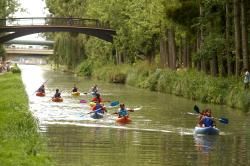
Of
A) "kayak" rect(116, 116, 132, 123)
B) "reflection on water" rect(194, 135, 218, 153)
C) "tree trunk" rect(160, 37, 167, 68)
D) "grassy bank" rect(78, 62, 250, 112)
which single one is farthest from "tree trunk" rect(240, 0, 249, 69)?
"tree trunk" rect(160, 37, 167, 68)

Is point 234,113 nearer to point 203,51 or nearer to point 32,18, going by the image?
point 203,51

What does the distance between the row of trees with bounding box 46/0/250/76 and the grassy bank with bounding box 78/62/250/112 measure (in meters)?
1.67

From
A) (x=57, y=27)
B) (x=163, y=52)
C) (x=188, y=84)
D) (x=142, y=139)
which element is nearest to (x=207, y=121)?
(x=142, y=139)

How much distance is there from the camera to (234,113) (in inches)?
1476

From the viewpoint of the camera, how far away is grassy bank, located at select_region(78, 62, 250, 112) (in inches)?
1624

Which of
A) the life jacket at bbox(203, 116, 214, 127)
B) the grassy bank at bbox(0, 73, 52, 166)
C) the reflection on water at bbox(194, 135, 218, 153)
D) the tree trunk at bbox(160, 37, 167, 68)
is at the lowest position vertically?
the reflection on water at bbox(194, 135, 218, 153)

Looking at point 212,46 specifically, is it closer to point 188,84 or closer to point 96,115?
point 188,84

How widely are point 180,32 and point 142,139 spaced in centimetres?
2917

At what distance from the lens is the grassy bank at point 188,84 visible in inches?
1624

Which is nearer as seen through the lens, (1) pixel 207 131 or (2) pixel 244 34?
(1) pixel 207 131

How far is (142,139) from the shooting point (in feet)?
87.1

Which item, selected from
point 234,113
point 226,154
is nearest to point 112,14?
point 234,113

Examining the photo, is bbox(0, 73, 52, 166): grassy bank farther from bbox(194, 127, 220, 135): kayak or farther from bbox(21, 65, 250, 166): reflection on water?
bbox(194, 127, 220, 135): kayak

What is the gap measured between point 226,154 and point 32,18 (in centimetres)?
6523
